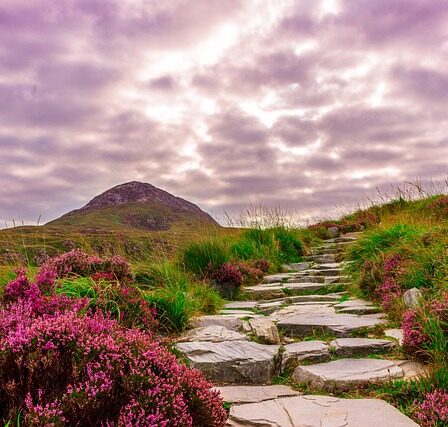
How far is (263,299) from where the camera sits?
8.43 metres

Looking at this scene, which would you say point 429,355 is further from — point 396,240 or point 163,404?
point 396,240

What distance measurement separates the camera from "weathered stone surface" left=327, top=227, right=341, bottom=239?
1636cm

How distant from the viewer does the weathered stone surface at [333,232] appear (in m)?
16.4

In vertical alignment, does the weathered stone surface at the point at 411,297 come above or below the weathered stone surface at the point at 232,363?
above

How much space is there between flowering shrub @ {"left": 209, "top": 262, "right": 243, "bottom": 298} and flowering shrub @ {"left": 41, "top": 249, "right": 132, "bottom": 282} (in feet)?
7.14

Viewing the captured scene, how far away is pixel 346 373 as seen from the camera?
164 inches

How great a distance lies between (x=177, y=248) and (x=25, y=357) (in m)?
7.25

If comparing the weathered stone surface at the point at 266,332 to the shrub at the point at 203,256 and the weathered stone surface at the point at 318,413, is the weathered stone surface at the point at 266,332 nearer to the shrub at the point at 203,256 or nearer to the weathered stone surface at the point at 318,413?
the weathered stone surface at the point at 318,413

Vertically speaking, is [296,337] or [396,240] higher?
[396,240]

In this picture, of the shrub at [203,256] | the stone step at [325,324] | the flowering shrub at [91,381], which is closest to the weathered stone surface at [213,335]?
the stone step at [325,324]

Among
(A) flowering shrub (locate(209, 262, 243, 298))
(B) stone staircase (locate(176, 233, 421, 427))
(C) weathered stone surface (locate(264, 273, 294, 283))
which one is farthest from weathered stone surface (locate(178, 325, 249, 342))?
(C) weathered stone surface (locate(264, 273, 294, 283))

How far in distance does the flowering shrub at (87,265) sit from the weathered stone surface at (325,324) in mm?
2451

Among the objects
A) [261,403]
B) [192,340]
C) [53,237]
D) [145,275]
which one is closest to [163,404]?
[261,403]

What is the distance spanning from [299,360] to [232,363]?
2.43 feet
